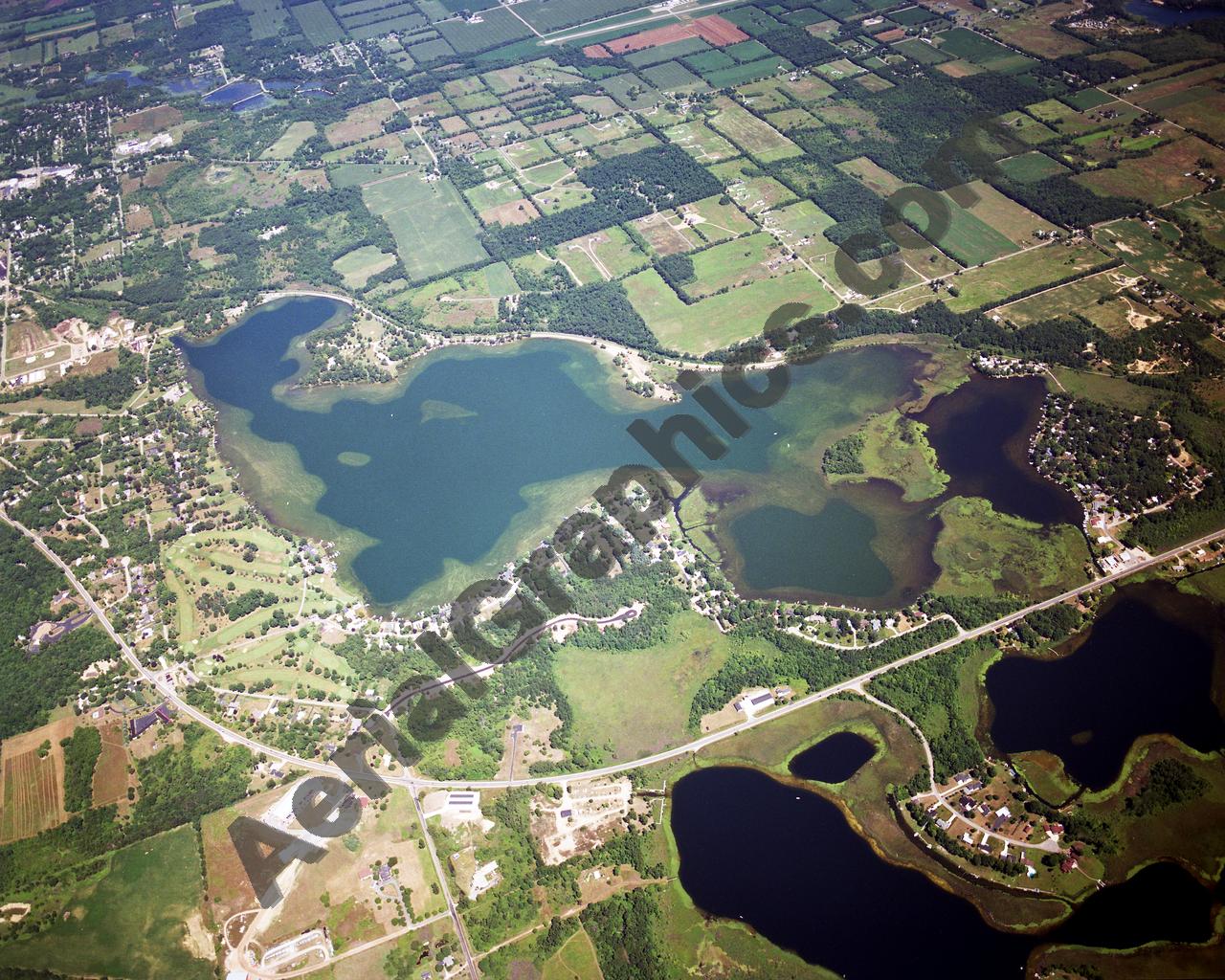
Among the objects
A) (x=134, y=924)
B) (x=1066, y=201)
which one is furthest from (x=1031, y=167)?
(x=134, y=924)

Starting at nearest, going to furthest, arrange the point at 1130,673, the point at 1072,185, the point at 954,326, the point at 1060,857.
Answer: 1. the point at 1060,857
2. the point at 1130,673
3. the point at 954,326
4. the point at 1072,185

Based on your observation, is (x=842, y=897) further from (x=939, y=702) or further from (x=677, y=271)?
(x=677, y=271)

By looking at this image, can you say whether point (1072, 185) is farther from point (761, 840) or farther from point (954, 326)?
point (761, 840)

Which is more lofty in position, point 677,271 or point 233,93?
point 233,93

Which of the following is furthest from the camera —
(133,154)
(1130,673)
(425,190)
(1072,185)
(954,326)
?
(133,154)

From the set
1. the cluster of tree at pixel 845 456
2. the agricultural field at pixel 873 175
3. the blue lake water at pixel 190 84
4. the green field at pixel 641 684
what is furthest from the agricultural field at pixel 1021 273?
the blue lake water at pixel 190 84

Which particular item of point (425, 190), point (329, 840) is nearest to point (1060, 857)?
point (329, 840)

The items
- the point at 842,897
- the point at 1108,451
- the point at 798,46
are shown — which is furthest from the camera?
the point at 798,46

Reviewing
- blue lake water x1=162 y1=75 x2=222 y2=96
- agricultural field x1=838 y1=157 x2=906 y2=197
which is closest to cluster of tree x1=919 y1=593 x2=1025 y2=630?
agricultural field x1=838 y1=157 x2=906 y2=197

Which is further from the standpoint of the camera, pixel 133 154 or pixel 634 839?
→ pixel 133 154
